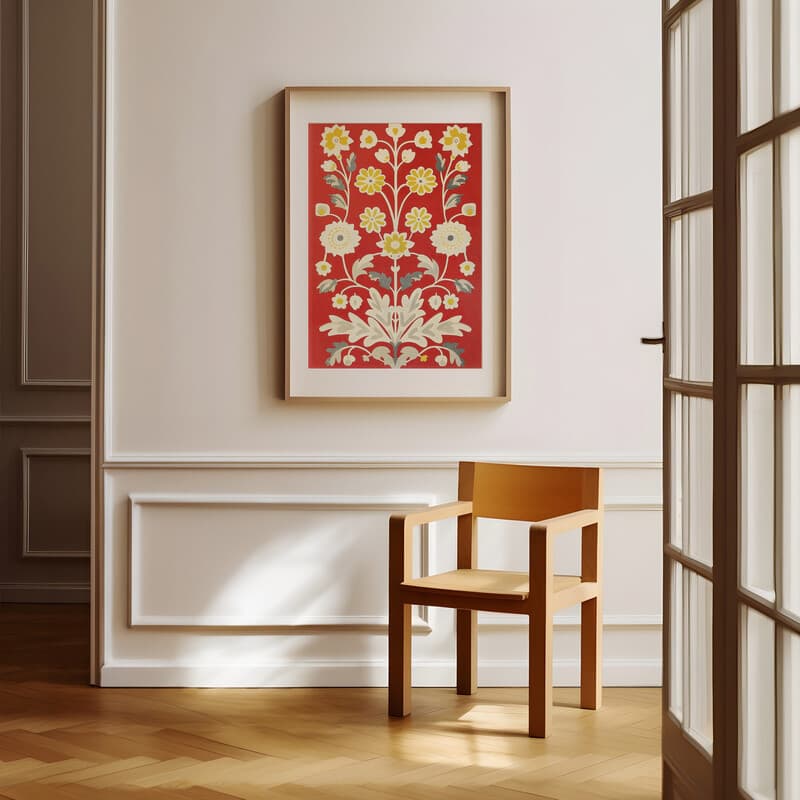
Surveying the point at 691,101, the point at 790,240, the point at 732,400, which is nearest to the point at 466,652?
the point at 732,400

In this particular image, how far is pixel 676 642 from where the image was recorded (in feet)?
7.59

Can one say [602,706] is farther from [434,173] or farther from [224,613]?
[434,173]

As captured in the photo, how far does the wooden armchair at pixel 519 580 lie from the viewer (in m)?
3.00

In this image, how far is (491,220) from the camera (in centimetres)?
356

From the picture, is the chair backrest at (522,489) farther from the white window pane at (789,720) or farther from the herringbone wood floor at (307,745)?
the white window pane at (789,720)

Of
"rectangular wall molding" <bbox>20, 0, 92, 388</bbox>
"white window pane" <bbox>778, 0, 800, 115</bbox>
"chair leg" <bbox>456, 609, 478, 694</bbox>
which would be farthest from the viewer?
"rectangular wall molding" <bbox>20, 0, 92, 388</bbox>

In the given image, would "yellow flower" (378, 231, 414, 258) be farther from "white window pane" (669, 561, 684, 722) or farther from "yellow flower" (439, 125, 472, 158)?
"white window pane" (669, 561, 684, 722)

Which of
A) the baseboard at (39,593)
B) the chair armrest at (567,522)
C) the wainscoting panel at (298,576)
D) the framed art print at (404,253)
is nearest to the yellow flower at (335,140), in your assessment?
the framed art print at (404,253)

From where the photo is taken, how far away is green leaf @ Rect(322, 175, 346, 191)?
3.55 m

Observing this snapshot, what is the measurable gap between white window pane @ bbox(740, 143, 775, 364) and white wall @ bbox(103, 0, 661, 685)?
1728 mm

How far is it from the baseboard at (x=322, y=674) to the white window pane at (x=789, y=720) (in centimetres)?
187

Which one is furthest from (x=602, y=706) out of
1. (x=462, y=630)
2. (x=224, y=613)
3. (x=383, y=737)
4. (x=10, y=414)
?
(x=10, y=414)

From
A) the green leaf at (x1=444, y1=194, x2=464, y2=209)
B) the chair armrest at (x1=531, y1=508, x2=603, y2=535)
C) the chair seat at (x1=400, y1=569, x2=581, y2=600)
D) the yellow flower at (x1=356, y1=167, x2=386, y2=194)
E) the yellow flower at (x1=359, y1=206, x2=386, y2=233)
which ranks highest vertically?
the yellow flower at (x1=356, y1=167, x2=386, y2=194)

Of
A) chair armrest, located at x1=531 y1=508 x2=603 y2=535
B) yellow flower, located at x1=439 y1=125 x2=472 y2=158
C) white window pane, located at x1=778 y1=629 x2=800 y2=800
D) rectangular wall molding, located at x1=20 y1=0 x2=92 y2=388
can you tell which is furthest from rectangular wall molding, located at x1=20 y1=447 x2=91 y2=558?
white window pane, located at x1=778 y1=629 x2=800 y2=800
